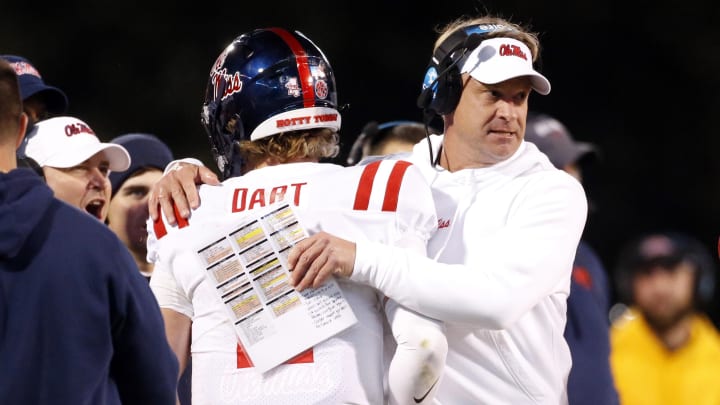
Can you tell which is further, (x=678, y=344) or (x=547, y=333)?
(x=678, y=344)

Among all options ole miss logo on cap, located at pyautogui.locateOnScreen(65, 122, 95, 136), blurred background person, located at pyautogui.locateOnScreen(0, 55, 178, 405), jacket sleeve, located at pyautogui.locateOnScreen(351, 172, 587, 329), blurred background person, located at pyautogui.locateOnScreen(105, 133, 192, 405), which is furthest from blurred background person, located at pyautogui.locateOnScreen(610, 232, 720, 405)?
blurred background person, located at pyautogui.locateOnScreen(0, 55, 178, 405)

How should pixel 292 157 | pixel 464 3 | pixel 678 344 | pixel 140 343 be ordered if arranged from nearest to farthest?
pixel 140 343 → pixel 292 157 → pixel 678 344 → pixel 464 3

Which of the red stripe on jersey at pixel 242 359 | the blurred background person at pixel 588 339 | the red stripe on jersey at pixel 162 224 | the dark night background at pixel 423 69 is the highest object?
the red stripe on jersey at pixel 162 224

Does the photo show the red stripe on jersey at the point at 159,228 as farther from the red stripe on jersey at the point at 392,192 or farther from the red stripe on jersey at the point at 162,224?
the red stripe on jersey at the point at 392,192

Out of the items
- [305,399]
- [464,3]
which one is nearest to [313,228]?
[305,399]

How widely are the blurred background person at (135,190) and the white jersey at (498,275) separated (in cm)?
168

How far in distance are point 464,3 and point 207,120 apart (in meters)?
7.02

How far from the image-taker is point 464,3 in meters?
9.80

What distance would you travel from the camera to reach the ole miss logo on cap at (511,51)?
3.13 m

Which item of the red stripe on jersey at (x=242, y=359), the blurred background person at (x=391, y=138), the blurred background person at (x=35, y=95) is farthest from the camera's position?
the blurred background person at (x=391, y=138)

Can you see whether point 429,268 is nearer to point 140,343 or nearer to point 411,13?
point 140,343

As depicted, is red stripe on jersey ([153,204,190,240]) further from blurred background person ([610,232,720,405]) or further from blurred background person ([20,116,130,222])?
blurred background person ([610,232,720,405])

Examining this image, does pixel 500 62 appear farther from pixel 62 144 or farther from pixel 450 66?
pixel 62 144

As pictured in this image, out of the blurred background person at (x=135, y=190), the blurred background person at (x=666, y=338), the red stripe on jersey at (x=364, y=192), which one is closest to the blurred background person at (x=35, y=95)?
the blurred background person at (x=135, y=190)
